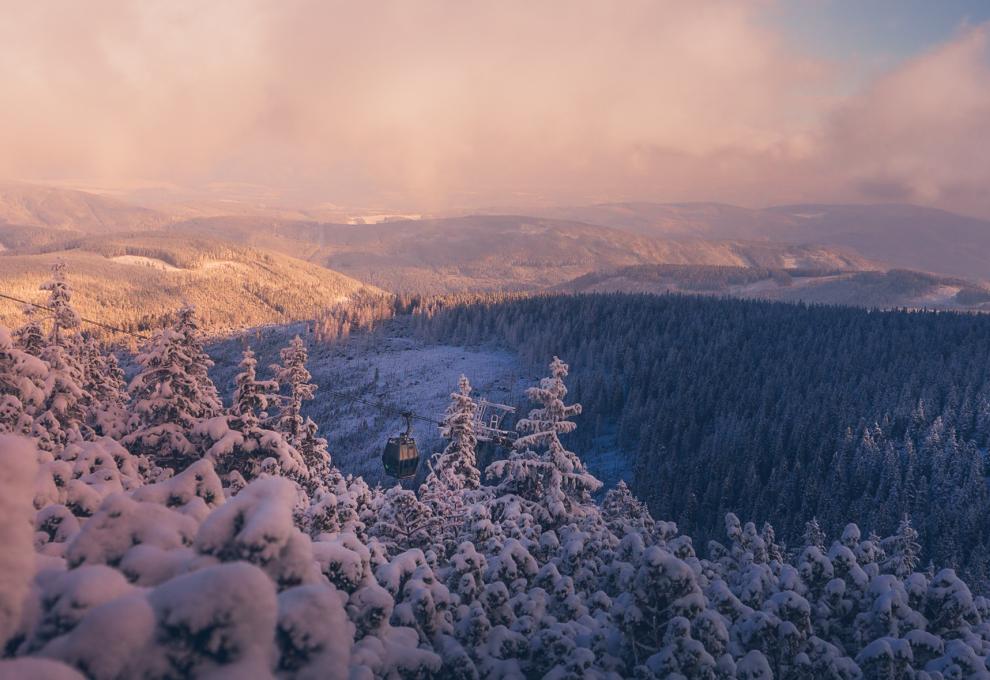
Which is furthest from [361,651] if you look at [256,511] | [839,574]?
[839,574]

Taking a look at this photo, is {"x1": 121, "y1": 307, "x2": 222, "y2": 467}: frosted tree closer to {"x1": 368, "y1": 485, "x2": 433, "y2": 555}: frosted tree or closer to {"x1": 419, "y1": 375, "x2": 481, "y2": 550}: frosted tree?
{"x1": 368, "y1": 485, "x2": 433, "y2": 555}: frosted tree

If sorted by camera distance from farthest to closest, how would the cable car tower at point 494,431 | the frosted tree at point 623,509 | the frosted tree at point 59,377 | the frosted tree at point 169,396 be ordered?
the frosted tree at point 623,509 < the cable car tower at point 494,431 < the frosted tree at point 59,377 < the frosted tree at point 169,396

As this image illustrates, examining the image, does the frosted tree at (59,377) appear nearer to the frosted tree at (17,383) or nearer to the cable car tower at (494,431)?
the frosted tree at (17,383)

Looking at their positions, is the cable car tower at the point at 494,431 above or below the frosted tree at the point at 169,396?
below

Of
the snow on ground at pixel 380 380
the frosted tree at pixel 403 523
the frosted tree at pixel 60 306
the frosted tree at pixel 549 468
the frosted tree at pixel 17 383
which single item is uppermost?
the frosted tree at pixel 60 306

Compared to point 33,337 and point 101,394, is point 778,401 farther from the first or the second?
point 33,337

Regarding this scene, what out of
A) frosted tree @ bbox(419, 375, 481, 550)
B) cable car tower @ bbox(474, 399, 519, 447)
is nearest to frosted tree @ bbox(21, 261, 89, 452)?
frosted tree @ bbox(419, 375, 481, 550)

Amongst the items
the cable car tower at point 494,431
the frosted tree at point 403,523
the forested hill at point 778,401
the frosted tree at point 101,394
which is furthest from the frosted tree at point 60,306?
the forested hill at point 778,401

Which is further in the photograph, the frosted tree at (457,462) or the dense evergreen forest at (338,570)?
the frosted tree at (457,462)

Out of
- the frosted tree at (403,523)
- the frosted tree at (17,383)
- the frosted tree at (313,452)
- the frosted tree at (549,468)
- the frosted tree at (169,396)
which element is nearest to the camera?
the frosted tree at (17,383)
